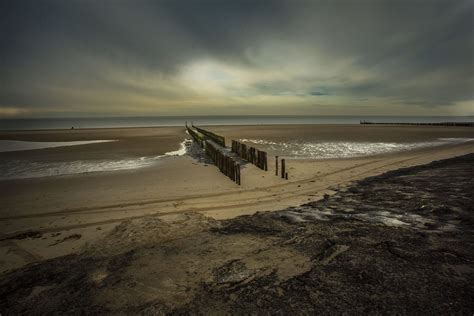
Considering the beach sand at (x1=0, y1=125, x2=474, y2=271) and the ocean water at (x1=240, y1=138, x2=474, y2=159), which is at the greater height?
the ocean water at (x1=240, y1=138, x2=474, y2=159)

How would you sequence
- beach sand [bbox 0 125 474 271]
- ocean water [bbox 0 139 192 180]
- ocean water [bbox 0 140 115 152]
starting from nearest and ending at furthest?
beach sand [bbox 0 125 474 271] < ocean water [bbox 0 139 192 180] < ocean water [bbox 0 140 115 152]

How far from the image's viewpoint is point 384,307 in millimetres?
3045

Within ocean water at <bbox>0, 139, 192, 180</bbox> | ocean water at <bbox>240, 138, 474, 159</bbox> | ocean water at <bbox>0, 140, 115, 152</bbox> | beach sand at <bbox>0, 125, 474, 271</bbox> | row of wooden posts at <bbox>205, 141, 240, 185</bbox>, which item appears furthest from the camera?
ocean water at <bbox>0, 140, 115, 152</bbox>

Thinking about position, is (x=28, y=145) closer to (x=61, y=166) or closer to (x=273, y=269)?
(x=61, y=166)

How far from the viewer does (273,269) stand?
13.1 ft

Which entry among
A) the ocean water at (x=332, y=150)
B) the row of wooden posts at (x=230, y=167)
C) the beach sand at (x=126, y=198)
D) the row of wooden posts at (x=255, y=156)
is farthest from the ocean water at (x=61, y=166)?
the ocean water at (x=332, y=150)

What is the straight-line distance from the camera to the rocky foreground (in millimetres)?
3234

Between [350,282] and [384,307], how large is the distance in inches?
21.1

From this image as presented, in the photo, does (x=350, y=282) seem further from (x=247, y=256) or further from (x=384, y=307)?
(x=247, y=256)

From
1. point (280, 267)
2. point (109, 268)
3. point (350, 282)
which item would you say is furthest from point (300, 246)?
→ point (109, 268)

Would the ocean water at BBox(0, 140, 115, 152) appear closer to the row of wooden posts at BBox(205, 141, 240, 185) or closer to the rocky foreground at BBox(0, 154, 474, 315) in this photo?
the row of wooden posts at BBox(205, 141, 240, 185)

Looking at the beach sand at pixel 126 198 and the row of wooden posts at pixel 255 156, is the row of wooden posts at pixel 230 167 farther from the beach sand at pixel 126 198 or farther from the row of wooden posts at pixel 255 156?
the row of wooden posts at pixel 255 156

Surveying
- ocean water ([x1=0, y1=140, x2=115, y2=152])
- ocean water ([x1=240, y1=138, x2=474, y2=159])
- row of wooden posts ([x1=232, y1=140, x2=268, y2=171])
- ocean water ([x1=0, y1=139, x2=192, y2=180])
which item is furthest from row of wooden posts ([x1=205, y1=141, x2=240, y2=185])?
ocean water ([x1=0, y1=140, x2=115, y2=152])

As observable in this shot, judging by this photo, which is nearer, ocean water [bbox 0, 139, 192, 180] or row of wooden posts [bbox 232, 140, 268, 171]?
row of wooden posts [bbox 232, 140, 268, 171]
